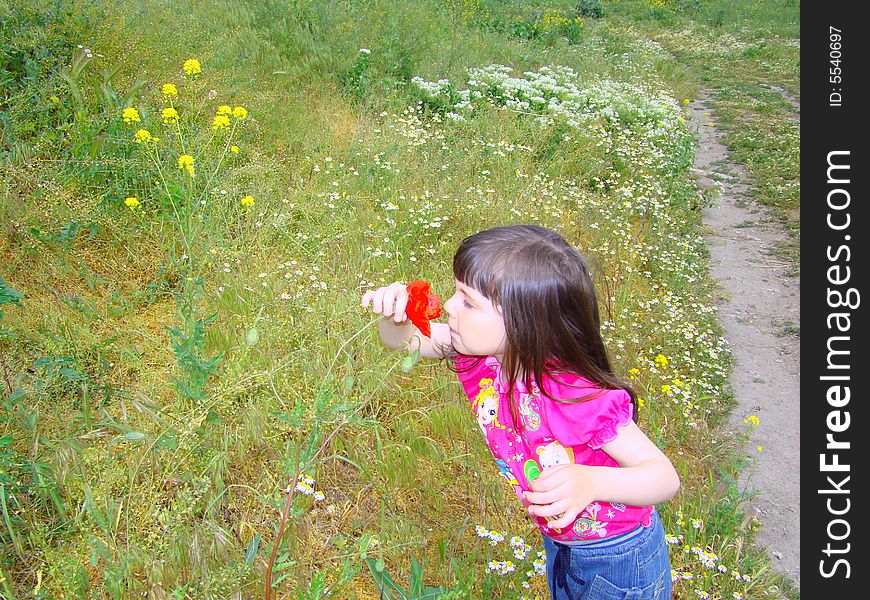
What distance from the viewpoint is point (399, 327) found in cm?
196

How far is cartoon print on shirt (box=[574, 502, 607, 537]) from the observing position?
1.70 m

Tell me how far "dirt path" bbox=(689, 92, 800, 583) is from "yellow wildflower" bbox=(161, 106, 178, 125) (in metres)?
3.08

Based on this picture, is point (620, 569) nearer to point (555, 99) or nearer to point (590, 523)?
point (590, 523)

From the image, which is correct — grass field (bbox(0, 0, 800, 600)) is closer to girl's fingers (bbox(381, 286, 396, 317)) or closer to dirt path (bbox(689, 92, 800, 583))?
dirt path (bbox(689, 92, 800, 583))

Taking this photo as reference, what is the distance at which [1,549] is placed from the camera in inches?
81.4

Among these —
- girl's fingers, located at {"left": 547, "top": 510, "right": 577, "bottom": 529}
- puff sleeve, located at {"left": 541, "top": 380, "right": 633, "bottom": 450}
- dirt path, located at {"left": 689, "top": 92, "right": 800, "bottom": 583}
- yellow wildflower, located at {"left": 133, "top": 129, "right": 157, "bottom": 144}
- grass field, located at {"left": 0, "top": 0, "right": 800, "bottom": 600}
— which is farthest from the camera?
yellow wildflower, located at {"left": 133, "top": 129, "right": 157, "bottom": 144}

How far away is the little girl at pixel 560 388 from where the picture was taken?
164cm

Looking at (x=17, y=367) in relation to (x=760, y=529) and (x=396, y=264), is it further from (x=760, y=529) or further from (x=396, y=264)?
(x=760, y=529)

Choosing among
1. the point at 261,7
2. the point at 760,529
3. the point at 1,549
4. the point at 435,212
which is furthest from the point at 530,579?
the point at 261,7

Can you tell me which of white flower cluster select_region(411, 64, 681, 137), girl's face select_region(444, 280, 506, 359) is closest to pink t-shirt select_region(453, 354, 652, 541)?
girl's face select_region(444, 280, 506, 359)

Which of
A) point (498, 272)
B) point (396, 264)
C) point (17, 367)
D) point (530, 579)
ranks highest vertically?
point (498, 272)

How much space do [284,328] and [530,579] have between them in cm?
139

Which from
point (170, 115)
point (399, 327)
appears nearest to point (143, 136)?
point (170, 115)

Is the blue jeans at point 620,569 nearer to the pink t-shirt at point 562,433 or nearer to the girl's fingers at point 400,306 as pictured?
the pink t-shirt at point 562,433
